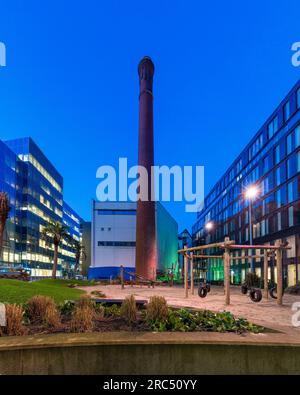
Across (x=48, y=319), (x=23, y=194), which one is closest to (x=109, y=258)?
(x=23, y=194)

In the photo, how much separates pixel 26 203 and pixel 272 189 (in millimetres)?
57355

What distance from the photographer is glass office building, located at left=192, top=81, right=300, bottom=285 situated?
39.8 metres

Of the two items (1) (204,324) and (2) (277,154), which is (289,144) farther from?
(1) (204,324)

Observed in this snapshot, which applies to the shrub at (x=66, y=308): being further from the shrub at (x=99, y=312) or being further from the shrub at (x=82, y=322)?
the shrub at (x=82, y=322)

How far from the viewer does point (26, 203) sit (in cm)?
8188

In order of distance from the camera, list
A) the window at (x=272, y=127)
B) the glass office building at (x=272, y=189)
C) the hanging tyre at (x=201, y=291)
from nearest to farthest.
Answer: the hanging tyre at (x=201, y=291) < the glass office building at (x=272, y=189) < the window at (x=272, y=127)

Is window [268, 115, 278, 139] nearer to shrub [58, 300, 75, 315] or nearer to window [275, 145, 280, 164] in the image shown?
window [275, 145, 280, 164]

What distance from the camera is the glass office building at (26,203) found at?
73.4m

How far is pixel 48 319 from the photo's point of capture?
7.75 m

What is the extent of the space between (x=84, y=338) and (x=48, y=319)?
6.37 ft

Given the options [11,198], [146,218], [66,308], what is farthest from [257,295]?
[11,198]

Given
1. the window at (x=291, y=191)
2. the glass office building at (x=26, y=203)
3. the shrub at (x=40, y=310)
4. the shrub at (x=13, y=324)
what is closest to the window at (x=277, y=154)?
the window at (x=291, y=191)

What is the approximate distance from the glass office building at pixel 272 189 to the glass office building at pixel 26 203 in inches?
1775
